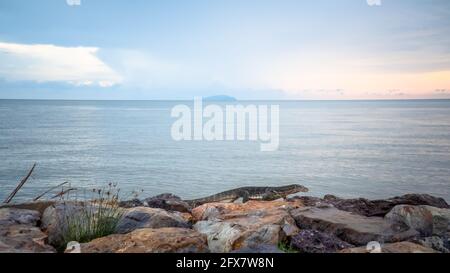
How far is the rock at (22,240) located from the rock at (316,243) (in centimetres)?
250

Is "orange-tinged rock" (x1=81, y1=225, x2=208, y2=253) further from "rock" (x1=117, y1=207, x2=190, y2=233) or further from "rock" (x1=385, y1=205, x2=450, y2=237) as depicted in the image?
"rock" (x1=385, y1=205, x2=450, y2=237)

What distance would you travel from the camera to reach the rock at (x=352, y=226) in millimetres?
4707

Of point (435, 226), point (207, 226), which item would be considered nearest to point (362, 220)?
point (435, 226)

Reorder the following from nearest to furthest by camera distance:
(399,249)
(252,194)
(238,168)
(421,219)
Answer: (399,249) → (421,219) → (252,194) → (238,168)

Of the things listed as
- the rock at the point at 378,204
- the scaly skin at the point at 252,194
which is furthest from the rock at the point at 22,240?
the scaly skin at the point at 252,194

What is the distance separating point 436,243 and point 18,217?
4.88 meters

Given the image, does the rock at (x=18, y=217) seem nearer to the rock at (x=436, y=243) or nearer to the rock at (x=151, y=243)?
the rock at (x=151, y=243)

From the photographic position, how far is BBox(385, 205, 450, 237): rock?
5.33 m

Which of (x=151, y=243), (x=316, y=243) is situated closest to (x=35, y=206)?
(x=151, y=243)

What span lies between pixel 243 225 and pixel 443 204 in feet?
13.1

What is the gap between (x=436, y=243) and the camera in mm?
4656

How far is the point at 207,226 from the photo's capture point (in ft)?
17.2

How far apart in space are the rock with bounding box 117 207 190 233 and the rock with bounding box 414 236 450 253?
8.92ft

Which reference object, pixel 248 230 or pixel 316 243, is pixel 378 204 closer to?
pixel 316 243
